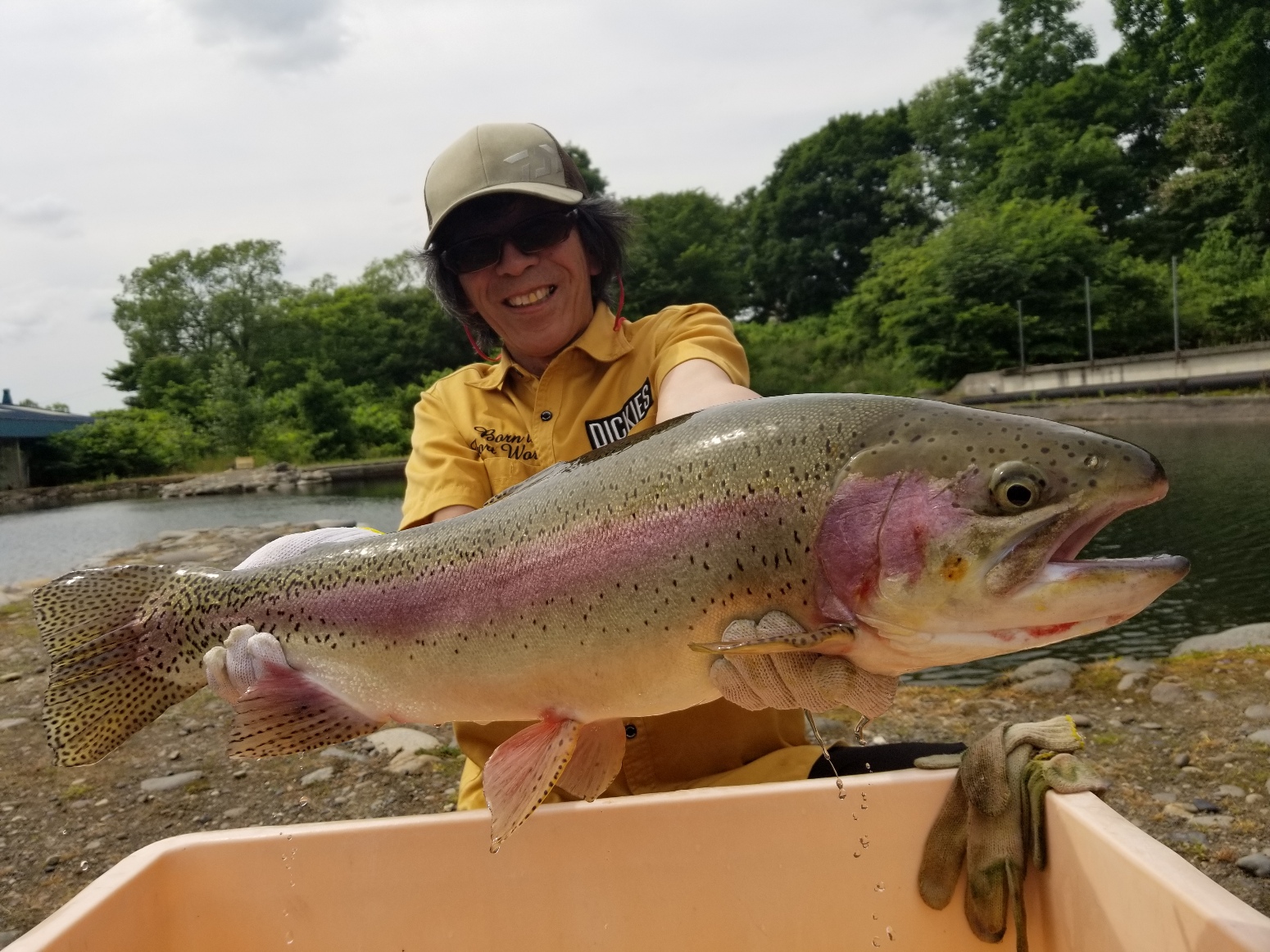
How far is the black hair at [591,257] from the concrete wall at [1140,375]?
79.7ft

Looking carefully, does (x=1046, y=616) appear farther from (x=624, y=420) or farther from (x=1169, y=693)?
(x=1169, y=693)

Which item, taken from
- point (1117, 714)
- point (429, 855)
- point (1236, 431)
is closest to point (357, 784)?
point (429, 855)

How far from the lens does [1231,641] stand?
6031 millimetres

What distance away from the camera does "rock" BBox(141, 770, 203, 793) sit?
433 centimetres

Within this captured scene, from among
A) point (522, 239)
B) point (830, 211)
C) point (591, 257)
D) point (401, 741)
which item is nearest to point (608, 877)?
point (522, 239)

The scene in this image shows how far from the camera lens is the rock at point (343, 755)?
458cm

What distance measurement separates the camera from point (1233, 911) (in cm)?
161

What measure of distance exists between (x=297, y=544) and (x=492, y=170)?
4.61 feet

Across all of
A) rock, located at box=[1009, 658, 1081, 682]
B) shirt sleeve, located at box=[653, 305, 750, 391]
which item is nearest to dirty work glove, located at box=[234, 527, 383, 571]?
shirt sleeve, located at box=[653, 305, 750, 391]

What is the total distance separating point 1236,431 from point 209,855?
2220 cm

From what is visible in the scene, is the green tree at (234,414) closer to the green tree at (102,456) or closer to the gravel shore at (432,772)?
the green tree at (102,456)

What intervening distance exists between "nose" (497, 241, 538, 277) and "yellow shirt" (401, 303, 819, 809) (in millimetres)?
317

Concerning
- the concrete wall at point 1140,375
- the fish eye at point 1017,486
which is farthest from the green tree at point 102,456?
the fish eye at point 1017,486

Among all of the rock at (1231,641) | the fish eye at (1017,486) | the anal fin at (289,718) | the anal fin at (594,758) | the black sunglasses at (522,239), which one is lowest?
the rock at (1231,641)
